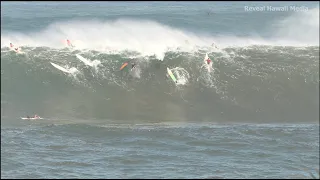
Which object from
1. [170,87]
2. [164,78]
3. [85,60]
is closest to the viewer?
[170,87]

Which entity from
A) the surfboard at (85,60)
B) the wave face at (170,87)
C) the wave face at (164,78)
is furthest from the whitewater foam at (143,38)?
the surfboard at (85,60)

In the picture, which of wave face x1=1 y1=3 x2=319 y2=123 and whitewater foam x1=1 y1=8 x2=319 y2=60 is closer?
wave face x1=1 y1=3 x2=319 y2=123

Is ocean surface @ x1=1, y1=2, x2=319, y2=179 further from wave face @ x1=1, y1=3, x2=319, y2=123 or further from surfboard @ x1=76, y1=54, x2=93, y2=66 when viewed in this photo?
surfboard @ x1=76, y1=54, x2=93, y2=66

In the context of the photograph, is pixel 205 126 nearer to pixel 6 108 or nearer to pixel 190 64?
pixel 190 64

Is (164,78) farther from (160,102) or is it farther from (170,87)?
(160,102)

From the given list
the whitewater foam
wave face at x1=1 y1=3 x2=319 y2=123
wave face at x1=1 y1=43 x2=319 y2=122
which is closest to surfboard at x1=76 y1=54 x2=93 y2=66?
wave face at x1=1 y1=3 x2=319 y2=123

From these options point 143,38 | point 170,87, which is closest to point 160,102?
point 170,87

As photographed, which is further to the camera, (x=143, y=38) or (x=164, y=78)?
(x=143, y=38)
